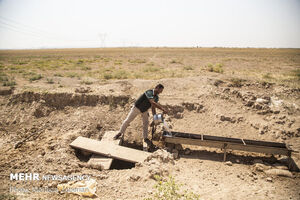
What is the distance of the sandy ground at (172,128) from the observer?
383 centimetres

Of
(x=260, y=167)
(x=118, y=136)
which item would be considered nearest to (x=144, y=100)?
(x=118, y=136)

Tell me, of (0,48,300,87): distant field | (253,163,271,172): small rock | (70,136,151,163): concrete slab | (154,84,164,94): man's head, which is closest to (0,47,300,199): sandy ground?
(253,163,271,172): small rock

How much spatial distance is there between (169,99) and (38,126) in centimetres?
537

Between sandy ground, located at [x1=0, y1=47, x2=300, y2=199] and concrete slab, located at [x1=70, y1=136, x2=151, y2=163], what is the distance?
0.29 m

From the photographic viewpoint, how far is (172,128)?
6.71 m

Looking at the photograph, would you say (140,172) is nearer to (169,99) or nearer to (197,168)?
(197,168)

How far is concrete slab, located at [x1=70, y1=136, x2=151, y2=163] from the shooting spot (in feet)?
15.5

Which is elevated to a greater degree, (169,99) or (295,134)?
(169,99)

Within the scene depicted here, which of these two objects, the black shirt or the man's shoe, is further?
the man's shoe

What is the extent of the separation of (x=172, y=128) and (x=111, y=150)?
2.56 metres

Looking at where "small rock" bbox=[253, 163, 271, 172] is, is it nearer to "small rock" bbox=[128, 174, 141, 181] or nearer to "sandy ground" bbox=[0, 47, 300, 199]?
"sandy ground" bbox=[0, 47, 300, 199]

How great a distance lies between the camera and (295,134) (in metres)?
6.02

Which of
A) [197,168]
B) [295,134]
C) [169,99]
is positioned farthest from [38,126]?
[295,134]

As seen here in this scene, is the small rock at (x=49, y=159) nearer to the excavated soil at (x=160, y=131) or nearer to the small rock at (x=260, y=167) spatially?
the excavated soil at (x=160, y=131)
